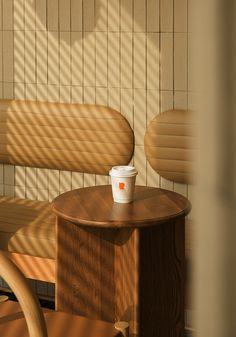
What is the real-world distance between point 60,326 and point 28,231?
216cm

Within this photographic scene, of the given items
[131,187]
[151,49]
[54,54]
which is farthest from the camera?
[54,54]

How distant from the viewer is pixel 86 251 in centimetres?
298

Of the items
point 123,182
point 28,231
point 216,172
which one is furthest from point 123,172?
point 216,172

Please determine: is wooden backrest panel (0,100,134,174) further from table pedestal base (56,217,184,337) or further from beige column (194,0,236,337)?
beige column (194,0,236,337)

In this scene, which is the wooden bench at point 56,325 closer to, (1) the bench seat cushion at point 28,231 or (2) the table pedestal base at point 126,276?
(2) the table pedestal base at point 126,276

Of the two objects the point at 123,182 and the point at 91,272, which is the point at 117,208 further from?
the point at 91,272

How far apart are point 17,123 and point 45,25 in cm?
62

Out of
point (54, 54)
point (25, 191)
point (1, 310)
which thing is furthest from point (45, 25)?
point (1, 310)

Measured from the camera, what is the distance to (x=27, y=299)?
867 mm

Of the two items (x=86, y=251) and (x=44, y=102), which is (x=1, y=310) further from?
(x=44, y=102)

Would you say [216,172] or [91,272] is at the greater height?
[216,172]

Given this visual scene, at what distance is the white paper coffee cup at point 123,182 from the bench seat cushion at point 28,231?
0.60m

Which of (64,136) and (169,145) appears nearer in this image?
(169,145)

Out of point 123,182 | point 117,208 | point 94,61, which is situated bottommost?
point 117,208
